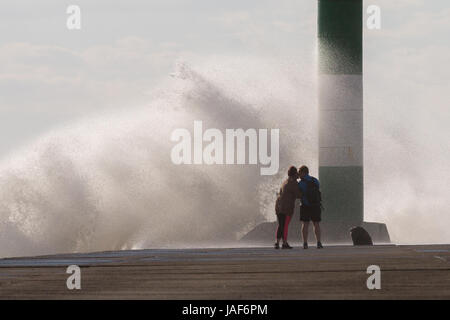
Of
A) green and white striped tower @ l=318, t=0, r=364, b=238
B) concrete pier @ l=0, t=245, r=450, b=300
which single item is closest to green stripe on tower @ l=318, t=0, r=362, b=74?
green and white striped tower @ l=318, t=0, r=364, b=238

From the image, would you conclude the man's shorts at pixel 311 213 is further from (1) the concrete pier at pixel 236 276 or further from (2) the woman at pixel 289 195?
(1) the concrete pier at pixel 236 276

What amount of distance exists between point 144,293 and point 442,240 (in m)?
24.2

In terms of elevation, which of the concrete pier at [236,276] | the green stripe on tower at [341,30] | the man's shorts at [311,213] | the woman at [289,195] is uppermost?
the green stripe on tower at [341,30]

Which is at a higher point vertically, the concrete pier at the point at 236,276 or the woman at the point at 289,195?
the woman at the point at 289,195

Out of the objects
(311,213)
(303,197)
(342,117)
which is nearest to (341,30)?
(342,117)

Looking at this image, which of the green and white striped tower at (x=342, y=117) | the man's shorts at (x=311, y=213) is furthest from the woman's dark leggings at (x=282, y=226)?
the green and white striped tower at (x=342, y=117)

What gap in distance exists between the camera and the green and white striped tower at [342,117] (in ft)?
84.0

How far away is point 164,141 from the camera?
1339 inches

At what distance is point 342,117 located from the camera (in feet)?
86.4

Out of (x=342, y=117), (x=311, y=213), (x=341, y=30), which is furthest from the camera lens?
(x=342, y=117)

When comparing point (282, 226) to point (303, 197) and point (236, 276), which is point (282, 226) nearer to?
point (303, 197)

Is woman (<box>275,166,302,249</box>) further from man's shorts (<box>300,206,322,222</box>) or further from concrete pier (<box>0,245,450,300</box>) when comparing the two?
Result: concrete pier (<box>0,245,450,300</box>)

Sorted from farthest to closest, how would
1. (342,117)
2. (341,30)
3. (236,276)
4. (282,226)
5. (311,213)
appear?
1. (342,117)
2. (341,30)
3. (282,226)
4. (311,213)
5. (236,276)
